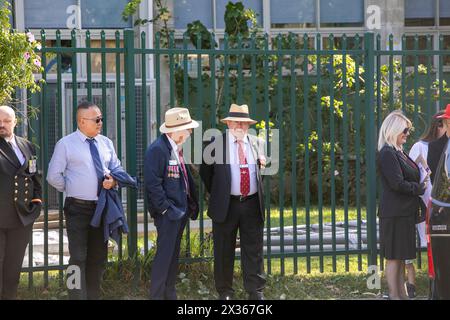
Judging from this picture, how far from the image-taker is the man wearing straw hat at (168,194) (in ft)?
23.7

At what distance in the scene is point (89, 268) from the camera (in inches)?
294

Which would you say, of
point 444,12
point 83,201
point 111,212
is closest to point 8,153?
point 83,201

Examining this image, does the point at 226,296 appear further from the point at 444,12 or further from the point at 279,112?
the point at 444,12

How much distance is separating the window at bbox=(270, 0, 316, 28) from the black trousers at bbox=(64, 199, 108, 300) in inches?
360

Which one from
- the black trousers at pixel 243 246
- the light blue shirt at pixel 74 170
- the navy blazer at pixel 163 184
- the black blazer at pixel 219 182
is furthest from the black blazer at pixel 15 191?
the black trousers at pixel 243 246

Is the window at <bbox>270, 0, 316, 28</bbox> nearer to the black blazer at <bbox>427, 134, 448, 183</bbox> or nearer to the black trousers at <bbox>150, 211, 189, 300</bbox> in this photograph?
the black blazer at <bbox>427, 134, 448, 183</bbox>

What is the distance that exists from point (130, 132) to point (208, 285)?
5.49 feet

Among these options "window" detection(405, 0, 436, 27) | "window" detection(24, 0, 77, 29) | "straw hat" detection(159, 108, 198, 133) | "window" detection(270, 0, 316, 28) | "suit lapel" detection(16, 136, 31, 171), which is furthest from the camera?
"window" detection(405, 0, 436, 27)

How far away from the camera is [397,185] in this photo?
754 centimetres

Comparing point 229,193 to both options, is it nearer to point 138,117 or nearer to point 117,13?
point 138,117

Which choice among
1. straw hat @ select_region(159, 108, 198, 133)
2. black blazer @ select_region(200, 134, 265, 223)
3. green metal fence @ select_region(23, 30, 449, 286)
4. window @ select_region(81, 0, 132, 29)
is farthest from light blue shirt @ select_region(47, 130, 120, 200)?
window @ select_region(81, 0, 132, 29)

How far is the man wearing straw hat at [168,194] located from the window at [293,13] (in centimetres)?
857

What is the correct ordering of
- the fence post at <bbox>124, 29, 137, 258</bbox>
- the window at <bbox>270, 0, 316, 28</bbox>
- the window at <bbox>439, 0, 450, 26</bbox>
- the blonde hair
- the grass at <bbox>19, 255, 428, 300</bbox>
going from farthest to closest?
1. the window at <bbox>439, 0, 450, 26</bbox>
2. the window at <bbox>270, 0, 316, 28</bbox>
3. the fence post at <bbox>124, 29, 137, 258</bbox>
4. the grass at <bbox>19, 255, 428, 300</bbox>
5. the blonde hair

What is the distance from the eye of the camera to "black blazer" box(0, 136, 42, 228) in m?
6.91
